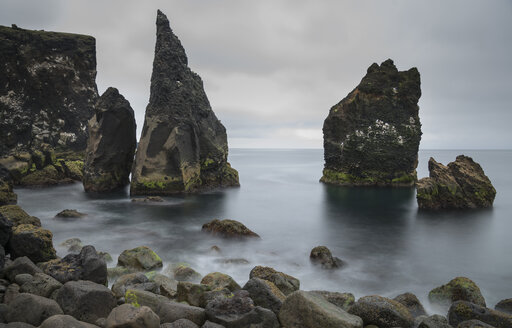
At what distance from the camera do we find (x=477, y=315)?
657 cm

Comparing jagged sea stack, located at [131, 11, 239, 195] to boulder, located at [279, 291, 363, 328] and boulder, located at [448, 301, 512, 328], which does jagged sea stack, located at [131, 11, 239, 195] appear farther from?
boulder, located at [448, 301, 512, 328]

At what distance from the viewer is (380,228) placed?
18.0 m

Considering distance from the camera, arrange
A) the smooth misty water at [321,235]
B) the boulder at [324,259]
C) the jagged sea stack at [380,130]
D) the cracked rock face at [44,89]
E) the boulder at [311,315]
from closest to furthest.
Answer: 1. the boulder at [311,315]
2. the smooth misty water at [321,235]
3. the boulder at [324,259]
4. the jagged sea stack at [380,130]
5. the cracked rock face at [44,89]

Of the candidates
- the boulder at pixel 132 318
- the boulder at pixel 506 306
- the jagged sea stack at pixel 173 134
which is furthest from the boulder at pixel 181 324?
the jagged sea stack at pixel 173 134

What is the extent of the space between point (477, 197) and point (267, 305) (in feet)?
70.5

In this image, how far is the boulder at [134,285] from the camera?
7.45 metres

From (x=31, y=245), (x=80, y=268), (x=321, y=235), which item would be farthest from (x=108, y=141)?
(x=80, y=268)

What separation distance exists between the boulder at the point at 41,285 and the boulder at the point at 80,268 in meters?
0.43

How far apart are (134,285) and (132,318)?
297cm

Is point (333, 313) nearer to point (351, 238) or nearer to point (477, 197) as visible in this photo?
point (351, 238)

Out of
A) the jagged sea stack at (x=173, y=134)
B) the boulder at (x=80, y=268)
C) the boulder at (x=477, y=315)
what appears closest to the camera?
the boulder at (x=477, y=315)

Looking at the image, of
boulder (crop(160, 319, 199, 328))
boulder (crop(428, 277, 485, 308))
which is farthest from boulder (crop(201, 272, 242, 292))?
boulder (crop(428, 277, 485, 308))

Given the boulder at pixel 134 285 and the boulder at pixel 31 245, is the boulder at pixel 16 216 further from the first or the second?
the boulder at pixel 134 285

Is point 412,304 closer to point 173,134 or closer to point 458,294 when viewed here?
point 458,294
